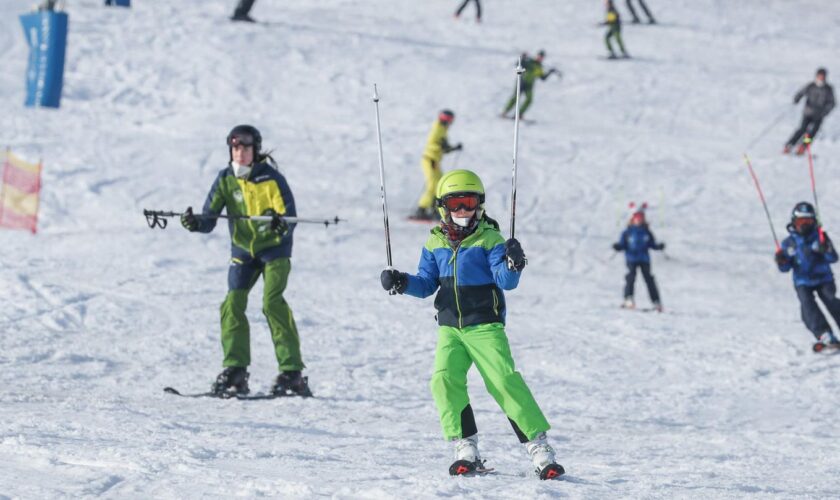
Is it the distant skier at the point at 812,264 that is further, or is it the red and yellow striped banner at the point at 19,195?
the red and yellow striped banner at the point at 19,195

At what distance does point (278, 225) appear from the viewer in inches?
279

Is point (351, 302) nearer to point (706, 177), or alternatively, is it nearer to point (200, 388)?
point (200, 388)

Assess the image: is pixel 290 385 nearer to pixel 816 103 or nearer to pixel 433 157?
pixel 433 157

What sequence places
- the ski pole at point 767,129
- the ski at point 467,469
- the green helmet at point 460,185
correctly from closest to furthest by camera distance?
1. the ski at point 467,469
2. the green helmet at point 460,185
3. the ski pole at point 767,129

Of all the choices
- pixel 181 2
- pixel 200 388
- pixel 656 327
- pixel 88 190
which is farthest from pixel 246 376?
pixel 181 2

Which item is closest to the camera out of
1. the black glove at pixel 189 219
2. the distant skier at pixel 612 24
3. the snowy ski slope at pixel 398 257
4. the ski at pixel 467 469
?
the ski at pixel 467 469

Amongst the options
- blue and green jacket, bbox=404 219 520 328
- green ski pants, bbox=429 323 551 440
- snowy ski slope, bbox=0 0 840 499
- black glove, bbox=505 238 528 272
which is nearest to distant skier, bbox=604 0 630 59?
snowy ski slope, bbox=0 0 840 499

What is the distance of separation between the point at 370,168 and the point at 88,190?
4671mm

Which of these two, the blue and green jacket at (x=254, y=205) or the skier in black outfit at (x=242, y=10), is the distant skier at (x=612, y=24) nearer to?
the skier in black outfit at (x=242, y=10)

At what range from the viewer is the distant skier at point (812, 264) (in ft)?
33.8

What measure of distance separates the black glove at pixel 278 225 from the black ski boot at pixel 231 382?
3.33ft

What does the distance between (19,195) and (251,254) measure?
7.81m

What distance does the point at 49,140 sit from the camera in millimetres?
17266

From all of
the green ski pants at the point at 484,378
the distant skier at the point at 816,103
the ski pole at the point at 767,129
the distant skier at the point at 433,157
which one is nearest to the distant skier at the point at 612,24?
the ski pole at the point at 767,129
